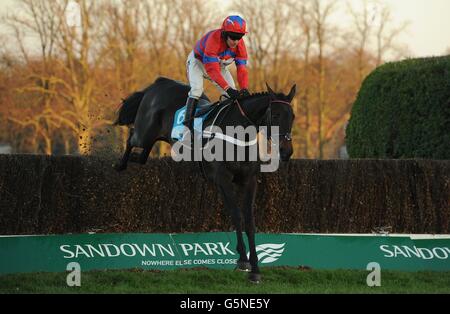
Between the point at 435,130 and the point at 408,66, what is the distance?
175 cm

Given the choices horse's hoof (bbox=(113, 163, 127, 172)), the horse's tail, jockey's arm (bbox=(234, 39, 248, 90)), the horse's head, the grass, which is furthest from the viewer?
the horse's tail

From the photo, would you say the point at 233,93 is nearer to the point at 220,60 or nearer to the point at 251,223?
the point at 220,60

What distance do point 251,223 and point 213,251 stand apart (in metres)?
0.89

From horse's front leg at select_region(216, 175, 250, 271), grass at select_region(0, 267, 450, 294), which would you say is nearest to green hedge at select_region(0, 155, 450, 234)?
grass at select_region(0, 267, 450, 294)

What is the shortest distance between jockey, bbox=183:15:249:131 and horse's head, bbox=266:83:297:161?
28.3 inches

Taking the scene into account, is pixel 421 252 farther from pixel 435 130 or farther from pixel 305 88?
pixel 305 88

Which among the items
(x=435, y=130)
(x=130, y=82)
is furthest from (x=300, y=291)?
(x=130, y=82)

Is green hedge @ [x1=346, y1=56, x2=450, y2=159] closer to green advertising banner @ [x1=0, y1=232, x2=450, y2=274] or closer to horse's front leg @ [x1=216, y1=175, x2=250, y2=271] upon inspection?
green advertising banner @ [x1=0, y1=232, x2=450, y2=274]

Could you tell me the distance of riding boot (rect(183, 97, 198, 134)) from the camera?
9.60 metres

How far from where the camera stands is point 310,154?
35344 millimetres

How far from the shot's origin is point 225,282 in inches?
351

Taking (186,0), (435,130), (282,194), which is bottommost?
(282,194)

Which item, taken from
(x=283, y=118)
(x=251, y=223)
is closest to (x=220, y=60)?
(x=283, y=118)

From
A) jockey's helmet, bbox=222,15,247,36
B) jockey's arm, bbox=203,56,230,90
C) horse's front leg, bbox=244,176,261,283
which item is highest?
jockey's helmet, bbox=222,15,247,36
